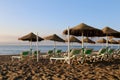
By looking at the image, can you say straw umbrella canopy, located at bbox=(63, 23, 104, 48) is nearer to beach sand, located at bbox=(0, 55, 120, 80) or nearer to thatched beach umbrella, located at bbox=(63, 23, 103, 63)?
thatched beach umbrella, located at bbox=(63, 23, 103, 63)

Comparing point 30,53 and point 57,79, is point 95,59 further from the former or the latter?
point 57,79

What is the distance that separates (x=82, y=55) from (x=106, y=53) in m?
2.10

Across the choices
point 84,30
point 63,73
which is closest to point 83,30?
point 84,30

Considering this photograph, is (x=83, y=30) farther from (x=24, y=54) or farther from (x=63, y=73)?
(x=24, y=54)

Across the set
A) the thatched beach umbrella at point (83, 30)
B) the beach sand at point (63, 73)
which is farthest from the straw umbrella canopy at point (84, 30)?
the beach sand at point (63, 73)

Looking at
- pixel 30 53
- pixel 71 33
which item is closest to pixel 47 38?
pixel 30 53

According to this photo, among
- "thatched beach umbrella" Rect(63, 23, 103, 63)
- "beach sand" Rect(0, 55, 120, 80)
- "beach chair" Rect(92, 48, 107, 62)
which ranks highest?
"thatched beach umbrella" Rect(63, 23, 103, 63)

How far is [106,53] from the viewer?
1354cm

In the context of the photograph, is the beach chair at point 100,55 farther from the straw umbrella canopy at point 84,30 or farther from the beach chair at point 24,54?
the beach chair at point 24,54

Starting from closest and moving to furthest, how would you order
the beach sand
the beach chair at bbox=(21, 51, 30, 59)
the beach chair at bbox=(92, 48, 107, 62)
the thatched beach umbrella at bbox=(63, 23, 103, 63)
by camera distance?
the beach sand
the thatched beach umbrella at bbox=(63, 23, 103, 63)
the beach chair at bbox=(92, 48, 107, 62)
the beach chair at bbox=(21, 51, 30, 59)

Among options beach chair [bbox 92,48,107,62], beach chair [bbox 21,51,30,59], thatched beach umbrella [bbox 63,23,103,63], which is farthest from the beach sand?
beach chair [bbox 21,51,30,59]

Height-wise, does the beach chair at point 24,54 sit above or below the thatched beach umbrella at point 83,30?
below

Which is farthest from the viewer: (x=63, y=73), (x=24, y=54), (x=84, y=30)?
(x=24, y=54)

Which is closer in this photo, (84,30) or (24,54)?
(84,30)
